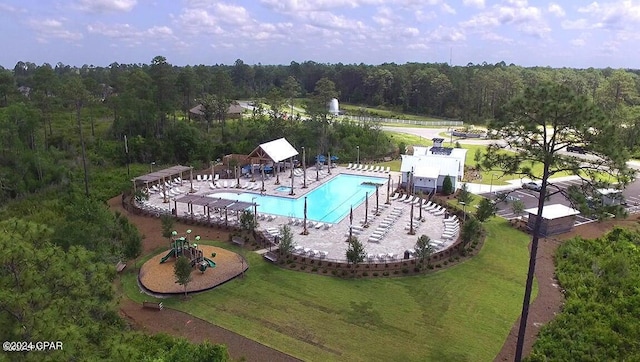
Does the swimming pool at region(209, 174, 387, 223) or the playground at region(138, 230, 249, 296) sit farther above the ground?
the swimming pool at region(209, 174, 387, 223)

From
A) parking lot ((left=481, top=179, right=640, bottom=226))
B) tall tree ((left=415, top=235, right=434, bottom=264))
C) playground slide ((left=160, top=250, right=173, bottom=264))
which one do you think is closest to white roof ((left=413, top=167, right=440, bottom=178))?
parking lot ((left=481, top=179, right=640, bottom=226))

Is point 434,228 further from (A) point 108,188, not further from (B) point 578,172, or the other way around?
(A) point 108,188

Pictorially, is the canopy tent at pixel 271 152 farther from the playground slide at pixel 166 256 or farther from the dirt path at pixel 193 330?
the dirt path at pixel 193 330

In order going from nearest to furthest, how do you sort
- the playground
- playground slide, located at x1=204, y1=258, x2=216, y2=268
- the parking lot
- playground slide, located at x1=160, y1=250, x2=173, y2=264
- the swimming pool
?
the playground < playground slide, located at x1=204, y1=258, x2=216, y2=268 < playground slide, located at x1=160, y1=250, x2=173, y2=264 < the parking lot < the swimming pool

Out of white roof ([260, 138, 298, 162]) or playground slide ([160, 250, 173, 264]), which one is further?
white roof ([260, 138, 298, 162])

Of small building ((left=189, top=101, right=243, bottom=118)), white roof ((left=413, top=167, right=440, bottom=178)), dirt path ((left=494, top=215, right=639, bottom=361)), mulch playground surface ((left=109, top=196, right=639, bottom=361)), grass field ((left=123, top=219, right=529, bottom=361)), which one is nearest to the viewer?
mulch playground surface ((left=109, top=196, right=639, bottom=361))

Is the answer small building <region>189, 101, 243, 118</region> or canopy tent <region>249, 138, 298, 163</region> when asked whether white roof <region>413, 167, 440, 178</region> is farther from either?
small building <region>189, 101, 243, 118</region>

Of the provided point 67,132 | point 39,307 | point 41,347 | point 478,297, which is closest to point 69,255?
point 39,307
